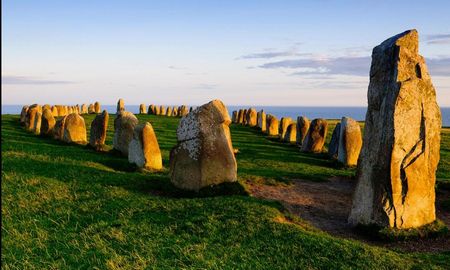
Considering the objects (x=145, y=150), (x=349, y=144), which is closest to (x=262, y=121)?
(x=349, y=144)

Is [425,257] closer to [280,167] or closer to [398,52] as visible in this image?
[398,52]

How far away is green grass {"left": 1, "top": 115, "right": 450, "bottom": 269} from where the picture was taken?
26.7ft

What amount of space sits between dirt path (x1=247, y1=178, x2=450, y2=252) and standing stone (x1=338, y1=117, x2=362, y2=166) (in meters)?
3.59

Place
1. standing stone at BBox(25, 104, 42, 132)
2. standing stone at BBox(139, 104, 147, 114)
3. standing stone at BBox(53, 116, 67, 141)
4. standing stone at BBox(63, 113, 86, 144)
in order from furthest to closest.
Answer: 1. standing stone at BBox(139, 104, 147, 114)
2. standing stone at BBox(25, 104, 42, 132)
3. standing stone at BBox(53, 116, 67, 141)
4. standing stone at BBox(63, 113, 86, 144)

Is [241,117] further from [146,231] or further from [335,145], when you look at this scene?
[146,231]

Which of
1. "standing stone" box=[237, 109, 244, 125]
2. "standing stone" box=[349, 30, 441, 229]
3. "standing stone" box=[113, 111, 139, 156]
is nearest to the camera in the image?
"standing stone" box=[349, 30, 441, 229]

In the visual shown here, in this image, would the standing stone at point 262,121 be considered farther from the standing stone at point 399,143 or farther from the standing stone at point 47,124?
the standing stone at point 399,143

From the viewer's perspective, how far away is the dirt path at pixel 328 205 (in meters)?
10.4

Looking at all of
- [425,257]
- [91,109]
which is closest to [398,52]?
[425,257]

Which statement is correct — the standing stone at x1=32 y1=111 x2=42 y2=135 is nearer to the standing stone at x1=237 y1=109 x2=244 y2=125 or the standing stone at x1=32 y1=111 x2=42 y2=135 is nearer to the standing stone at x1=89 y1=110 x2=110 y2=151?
the standing stone at x1=89 y1=110 x2=110 y2=151

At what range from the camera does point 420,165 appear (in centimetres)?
1109

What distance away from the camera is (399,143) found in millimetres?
10734

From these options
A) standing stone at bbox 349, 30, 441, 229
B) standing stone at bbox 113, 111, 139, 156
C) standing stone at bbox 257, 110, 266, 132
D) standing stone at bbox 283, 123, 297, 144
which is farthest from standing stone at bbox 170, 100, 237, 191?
standing stone at bbox 257, 110, 266, 132

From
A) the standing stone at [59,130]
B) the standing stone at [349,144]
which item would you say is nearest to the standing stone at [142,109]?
the standing stone at [59,130]
